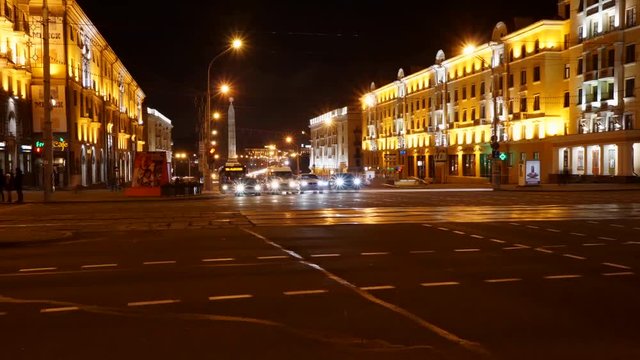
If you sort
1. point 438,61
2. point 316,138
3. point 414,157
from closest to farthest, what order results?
point 438,61 < point 414,157 < point 316,138

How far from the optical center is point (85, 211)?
2636 cm

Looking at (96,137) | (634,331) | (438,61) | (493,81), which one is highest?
(438,61)

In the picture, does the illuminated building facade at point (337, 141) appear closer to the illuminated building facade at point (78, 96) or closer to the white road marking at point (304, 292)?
the illuminated building facade at point (78, 96)

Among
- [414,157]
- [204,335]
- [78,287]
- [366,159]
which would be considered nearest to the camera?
[204,335]

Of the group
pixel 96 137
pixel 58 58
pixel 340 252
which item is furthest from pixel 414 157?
pixel 340 252

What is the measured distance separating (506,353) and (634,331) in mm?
1881

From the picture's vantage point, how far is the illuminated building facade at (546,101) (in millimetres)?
53844

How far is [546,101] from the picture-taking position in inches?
2464

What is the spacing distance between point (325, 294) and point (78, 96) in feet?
172

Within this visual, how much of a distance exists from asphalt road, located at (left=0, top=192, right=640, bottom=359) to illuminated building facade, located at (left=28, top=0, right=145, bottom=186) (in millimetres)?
32133

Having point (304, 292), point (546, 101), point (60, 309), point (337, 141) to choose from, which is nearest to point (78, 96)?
point (546, 101)

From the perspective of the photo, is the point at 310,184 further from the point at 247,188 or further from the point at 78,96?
the point at 78,96

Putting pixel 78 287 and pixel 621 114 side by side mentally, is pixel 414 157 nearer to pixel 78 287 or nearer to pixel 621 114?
pixel 621 114

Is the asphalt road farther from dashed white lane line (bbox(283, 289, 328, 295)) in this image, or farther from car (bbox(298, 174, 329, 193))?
car (bbox(298, 174, 329, 193))
